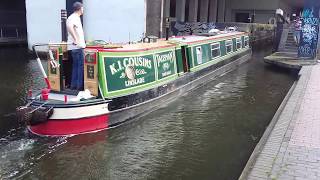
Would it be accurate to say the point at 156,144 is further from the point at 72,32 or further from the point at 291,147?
the point at 72,32

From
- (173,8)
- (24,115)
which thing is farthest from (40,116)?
(173,8)

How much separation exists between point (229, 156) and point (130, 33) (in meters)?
14.3

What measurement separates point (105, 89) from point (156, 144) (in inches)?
66.3

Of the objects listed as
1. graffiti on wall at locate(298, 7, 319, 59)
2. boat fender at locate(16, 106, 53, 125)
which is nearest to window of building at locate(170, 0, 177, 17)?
graffiti on wall at locate(298, 7, 319, 59)

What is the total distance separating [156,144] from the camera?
7902 millimetres

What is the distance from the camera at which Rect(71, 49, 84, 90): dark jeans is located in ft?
27.9

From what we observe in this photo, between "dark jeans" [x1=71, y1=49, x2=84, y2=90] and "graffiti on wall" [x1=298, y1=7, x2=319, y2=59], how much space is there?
13.3m

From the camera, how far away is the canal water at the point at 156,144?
655cm

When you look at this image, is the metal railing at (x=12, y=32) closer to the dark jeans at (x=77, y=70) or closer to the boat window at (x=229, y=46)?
the boat window at (x=229, y=46)

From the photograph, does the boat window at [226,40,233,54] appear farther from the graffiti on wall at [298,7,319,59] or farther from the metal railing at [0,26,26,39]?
the metal railing at [0,26,26,39]

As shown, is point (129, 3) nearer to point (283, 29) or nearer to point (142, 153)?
point (283, 29)

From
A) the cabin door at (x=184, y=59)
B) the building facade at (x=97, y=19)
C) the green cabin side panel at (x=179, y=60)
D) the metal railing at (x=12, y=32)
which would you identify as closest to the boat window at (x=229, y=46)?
the building facade at (x=97, y=19)

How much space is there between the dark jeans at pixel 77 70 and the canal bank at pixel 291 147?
396 cm

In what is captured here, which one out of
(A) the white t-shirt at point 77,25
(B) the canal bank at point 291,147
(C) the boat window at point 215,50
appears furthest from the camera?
(C) the boat window at point 215,50
